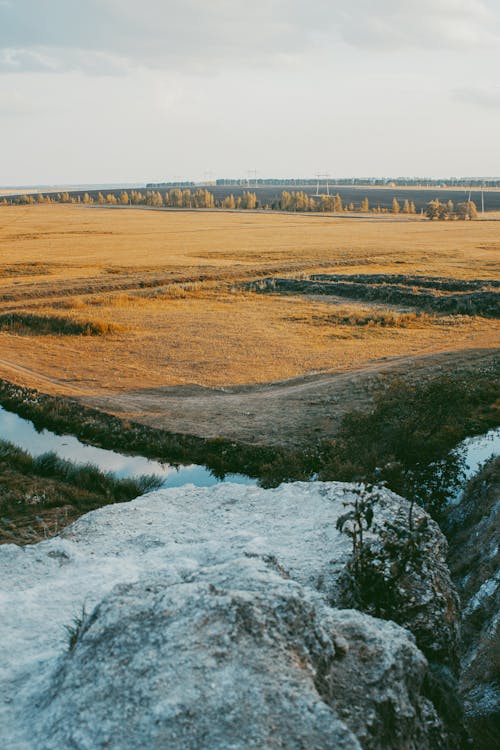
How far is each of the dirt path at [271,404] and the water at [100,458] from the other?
2214mm

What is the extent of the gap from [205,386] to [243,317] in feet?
51.7

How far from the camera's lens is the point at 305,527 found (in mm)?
12297

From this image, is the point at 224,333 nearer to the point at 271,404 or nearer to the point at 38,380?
the point at 38,380

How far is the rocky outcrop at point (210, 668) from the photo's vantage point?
19.1 feet

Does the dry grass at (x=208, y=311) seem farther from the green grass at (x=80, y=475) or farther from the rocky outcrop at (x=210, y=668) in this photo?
the rocky outcrop at (x=210, y=668)

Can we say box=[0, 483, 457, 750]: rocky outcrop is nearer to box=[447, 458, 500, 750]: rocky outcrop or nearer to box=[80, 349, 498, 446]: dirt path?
box=[447, 458, 500, 750]: rocky outcrop

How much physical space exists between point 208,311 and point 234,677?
40685 millimetres

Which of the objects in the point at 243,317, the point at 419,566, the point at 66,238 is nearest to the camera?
the point at 419,566

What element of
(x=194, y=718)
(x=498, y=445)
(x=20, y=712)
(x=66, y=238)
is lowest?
Result: (x=498, y=445)

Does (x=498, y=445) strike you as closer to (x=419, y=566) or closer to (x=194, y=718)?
(x=419, y=566)

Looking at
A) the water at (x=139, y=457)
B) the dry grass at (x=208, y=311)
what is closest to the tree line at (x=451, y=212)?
the dry grass at (x=208, y=311)

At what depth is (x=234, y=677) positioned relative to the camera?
6.12 metres

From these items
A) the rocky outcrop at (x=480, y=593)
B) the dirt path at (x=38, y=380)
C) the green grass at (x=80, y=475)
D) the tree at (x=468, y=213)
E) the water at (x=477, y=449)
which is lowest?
the water at (x=477, y=449)

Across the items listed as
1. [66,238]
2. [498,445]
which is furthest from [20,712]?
[66,238]
